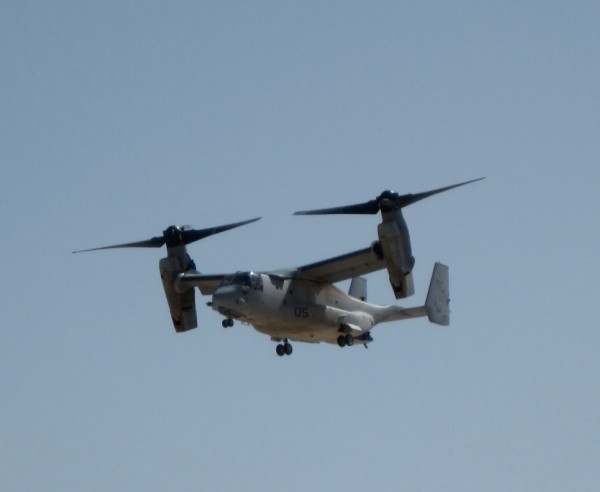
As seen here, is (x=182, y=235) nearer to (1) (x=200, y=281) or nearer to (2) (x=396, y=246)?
(1) (x=200, y=281)

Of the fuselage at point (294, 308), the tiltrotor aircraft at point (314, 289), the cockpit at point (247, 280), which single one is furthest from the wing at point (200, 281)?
the fuselage at point (294, 308)

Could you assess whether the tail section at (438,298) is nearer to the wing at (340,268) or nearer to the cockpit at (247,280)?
the wing at (340,268)

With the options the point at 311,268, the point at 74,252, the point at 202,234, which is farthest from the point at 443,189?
the point at 74,252

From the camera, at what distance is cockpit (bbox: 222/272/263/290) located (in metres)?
46.8

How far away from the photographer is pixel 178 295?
51.0m

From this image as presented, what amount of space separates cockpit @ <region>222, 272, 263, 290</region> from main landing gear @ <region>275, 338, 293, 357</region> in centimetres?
288

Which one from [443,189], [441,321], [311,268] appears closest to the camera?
[443,189]

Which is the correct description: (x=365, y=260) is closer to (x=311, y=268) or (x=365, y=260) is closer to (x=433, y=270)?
(x=311, y=268)

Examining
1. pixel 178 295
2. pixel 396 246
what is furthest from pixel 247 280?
pixel 178 295

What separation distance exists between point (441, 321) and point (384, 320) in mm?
2286

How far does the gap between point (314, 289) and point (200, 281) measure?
149 inches

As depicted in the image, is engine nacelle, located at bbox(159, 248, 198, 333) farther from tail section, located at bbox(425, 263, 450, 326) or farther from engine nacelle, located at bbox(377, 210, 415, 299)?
engine nacelle, located at bbox(377, 210, 415, 299)

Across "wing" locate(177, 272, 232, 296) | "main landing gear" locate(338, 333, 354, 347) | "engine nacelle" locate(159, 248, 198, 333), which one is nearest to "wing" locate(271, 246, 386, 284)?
"main landing gear" locate(338, 333, 354, 347)

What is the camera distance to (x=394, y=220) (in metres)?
45.8
